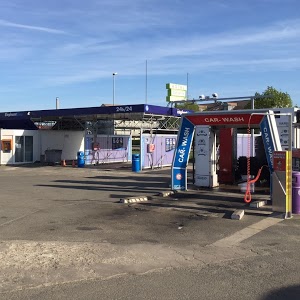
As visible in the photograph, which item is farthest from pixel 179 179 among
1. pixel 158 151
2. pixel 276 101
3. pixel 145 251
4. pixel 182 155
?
pixel 276 101

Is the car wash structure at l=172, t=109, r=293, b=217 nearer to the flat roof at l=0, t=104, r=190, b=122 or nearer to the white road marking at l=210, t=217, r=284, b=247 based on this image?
the white road marking at l=210, t=217, r=284, b=247

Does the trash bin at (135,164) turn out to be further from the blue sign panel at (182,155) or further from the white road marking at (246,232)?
the white road marking at (246,232)

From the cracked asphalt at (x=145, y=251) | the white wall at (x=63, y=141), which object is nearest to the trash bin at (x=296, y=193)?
the cracked asphalt at (x=145, y=251)

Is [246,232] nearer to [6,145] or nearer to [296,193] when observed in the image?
[296,193]

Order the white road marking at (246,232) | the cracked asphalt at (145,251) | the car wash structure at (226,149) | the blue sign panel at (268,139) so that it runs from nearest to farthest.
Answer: the cracked asphalt at (145,251) → the white road marking at (246,232) → the car wash structure at (226,149) → the blue sign panel at (268,139)

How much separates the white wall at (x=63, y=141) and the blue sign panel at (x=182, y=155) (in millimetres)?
18245

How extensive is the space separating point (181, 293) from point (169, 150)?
959 inches

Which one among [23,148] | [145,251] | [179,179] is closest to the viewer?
[145,251]

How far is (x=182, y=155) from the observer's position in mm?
15594

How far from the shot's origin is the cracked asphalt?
17.6 ft

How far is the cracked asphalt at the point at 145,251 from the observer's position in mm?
5375

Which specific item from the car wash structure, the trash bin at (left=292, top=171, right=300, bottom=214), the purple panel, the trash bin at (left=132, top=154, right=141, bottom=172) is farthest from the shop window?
the trash bin at (left=292, top=171, right=300, bottom=214)

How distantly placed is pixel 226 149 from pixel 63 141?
59.7ft

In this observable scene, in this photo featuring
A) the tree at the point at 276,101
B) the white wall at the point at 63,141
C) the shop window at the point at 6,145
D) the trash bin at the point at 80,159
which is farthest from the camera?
the tree at the point at 276,101
